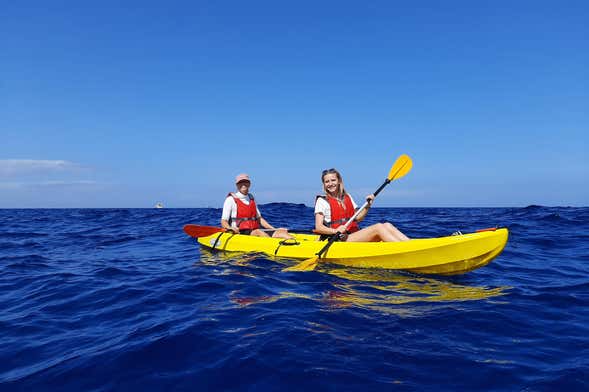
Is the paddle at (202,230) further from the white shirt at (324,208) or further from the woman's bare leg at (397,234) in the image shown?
the woman's bare leg at (397,234)

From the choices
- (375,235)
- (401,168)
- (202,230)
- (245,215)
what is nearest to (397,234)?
(375,235)

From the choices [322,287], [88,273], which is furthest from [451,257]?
[88,273]

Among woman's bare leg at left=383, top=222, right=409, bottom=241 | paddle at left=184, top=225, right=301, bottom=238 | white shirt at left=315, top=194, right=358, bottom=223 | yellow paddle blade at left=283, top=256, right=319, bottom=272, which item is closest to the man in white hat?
paddle at left=184, top=225, right=301, bottom=238

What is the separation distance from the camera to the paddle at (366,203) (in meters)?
6.00

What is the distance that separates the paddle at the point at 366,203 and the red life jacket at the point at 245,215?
284cm

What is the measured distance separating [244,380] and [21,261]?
737 centimetres

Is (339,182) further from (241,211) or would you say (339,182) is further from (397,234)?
(241,211)

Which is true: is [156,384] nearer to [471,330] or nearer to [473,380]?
[473,380]

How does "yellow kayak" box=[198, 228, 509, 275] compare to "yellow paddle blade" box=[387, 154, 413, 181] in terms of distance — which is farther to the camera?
"yellow paddle blade" box=[387, 154, 413, 181]

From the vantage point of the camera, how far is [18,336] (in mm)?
3598

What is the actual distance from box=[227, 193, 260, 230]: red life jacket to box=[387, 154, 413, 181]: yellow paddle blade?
337 cm

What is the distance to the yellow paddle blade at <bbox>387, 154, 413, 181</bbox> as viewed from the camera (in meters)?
7.30

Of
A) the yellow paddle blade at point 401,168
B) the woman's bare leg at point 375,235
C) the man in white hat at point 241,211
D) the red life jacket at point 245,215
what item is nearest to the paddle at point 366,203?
the yellow paddle blade at point 401,168

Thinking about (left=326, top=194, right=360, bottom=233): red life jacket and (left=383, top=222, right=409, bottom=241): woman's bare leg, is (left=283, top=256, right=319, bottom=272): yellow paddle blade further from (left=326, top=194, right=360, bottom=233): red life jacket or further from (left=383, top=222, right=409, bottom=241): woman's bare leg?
(left=383, top=222, right=409, bottom=241): woman's bare leg
